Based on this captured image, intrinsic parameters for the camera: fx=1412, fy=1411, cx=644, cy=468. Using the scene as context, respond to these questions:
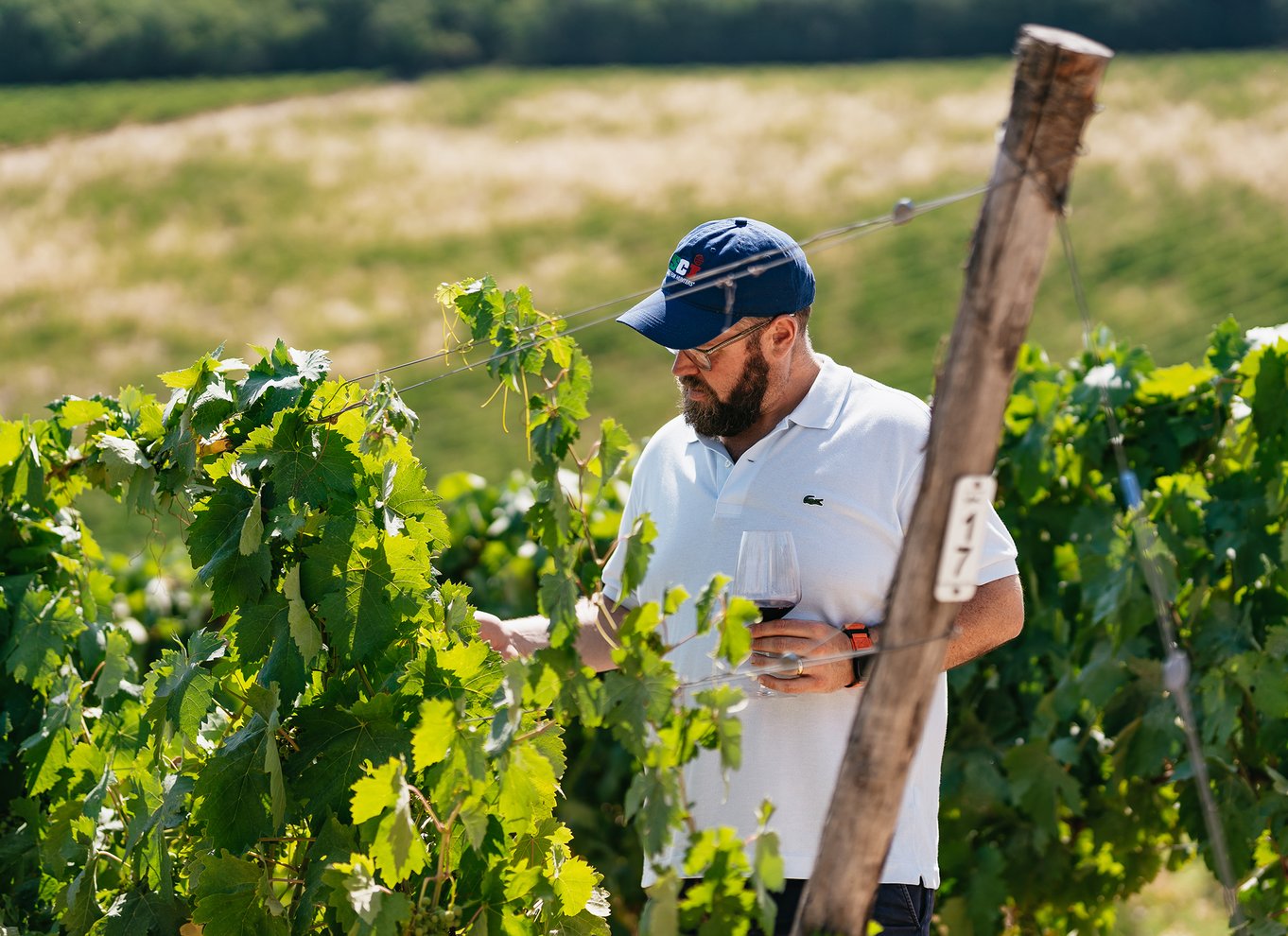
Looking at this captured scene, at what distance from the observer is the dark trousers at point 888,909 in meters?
2.33

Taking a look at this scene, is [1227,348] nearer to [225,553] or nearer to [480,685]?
[480,685]

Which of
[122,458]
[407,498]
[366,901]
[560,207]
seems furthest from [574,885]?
[560,207]

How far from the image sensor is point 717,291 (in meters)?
2.50

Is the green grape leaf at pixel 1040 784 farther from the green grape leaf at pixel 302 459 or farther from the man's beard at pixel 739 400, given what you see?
the green grape leaf at pixel 302 459

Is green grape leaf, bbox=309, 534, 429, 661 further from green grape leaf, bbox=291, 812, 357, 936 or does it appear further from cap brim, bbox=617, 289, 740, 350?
cap brim, bbox=617, 289, 740, 350

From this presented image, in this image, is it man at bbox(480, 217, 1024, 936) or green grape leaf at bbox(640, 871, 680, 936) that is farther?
man at bbox(480, 217, 1024, 936)

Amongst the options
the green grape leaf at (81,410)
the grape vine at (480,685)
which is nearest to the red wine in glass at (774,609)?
the grape vine at (480,685)

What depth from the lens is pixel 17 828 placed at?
11.1 feet

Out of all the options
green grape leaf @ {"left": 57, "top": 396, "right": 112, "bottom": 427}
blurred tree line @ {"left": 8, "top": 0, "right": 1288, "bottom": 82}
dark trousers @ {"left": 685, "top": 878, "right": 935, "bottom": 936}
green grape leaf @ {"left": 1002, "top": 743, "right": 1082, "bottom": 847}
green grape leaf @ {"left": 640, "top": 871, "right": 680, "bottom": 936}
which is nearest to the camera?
green grape leaf @ {"left": 640, "top": 871, "right": 680, "bottom": 936}

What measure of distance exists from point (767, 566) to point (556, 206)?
32762 millimetres

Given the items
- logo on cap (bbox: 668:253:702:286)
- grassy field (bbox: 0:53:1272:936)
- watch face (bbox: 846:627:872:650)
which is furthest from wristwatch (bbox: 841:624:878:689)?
grassy field (bbox: 0:53:1272:936)

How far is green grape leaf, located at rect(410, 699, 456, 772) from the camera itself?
2.04 m

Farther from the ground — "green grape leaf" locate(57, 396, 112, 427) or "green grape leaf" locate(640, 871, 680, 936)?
"green grape leaf" locate(57, 396, 112, 427)

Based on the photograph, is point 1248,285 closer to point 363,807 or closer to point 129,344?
point 129,344
